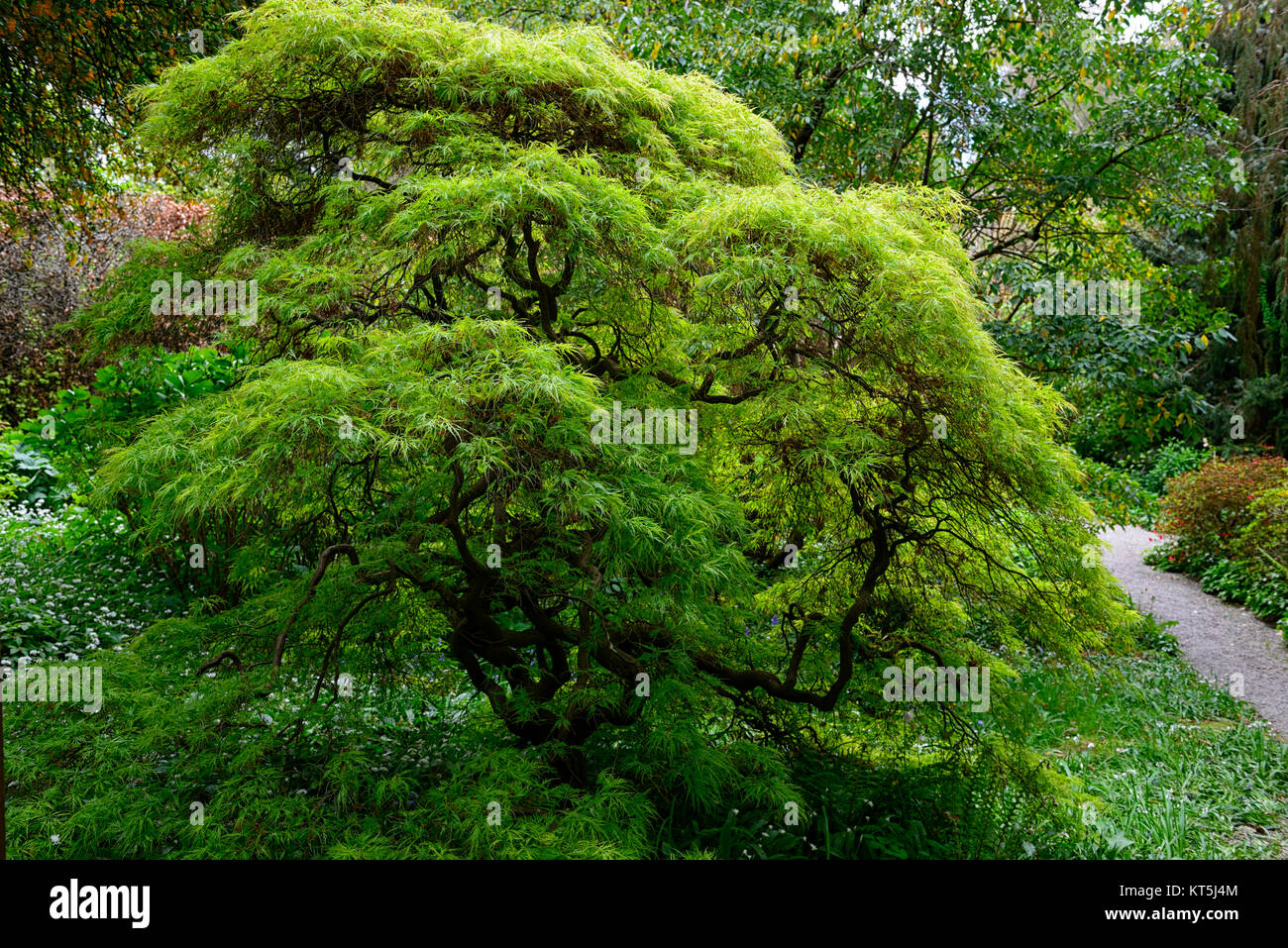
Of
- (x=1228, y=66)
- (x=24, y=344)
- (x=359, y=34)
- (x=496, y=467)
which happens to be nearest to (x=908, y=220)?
(x=496, y=467)

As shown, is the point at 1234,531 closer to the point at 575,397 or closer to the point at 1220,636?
the point at 1220,636

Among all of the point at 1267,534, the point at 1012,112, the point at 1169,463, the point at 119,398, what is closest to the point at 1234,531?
the point at 1267,534

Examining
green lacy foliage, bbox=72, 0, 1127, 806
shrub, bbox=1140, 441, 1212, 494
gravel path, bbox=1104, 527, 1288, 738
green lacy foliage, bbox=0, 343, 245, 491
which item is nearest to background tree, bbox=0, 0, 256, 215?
green lacy foliage, bbox=0, 343, 245, 491

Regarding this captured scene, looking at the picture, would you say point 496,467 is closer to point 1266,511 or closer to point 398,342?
point 398,342

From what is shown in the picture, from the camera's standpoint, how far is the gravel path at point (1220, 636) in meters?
6.36

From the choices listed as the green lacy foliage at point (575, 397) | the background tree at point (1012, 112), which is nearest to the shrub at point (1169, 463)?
the background tree at point (1012, 112)

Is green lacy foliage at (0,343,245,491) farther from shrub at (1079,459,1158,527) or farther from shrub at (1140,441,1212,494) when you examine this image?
shrub at (1140,441,1212,494)

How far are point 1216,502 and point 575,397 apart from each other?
9432 mm

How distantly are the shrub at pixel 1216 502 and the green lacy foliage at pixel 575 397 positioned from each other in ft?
22.5

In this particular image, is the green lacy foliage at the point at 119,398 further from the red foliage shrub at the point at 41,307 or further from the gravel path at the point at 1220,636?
the gravel path at the point at 1220,636

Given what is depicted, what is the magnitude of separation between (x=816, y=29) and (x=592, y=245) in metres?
4.29
